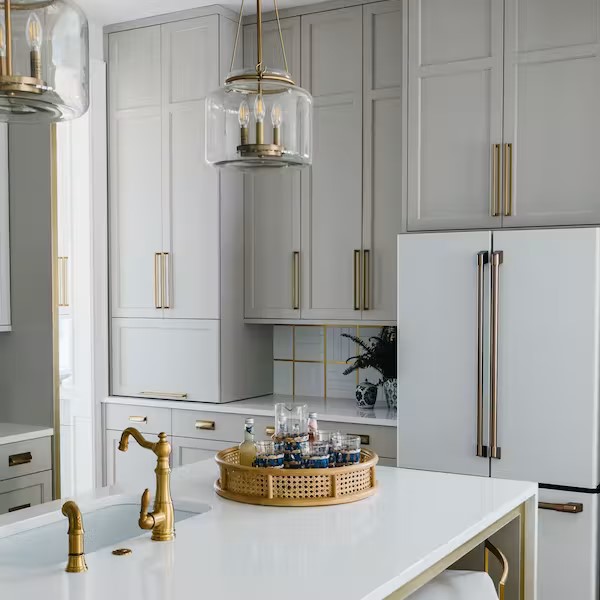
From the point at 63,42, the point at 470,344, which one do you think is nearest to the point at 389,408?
the point at 470,344

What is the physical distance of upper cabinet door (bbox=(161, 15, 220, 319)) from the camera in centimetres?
414

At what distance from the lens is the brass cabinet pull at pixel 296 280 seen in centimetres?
411

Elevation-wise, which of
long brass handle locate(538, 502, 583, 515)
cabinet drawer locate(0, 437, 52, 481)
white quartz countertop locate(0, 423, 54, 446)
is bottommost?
long brass handle locate(538, 502, 583, 515)

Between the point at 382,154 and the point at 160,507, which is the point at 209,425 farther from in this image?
the point at 160,507

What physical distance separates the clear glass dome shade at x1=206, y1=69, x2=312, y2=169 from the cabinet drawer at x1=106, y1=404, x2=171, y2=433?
92.9 inches

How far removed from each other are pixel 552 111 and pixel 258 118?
5.33 feet

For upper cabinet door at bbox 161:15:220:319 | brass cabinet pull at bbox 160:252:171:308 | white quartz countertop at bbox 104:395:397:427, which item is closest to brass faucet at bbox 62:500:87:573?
white quartz countertop at bbox 104:395:397:427

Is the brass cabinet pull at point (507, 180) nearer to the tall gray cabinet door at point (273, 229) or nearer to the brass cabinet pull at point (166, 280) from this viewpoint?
the tall gray cabinet door at point (273, 229)

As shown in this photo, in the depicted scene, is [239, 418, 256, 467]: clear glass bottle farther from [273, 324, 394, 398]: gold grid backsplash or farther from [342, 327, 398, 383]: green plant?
[273, 324, 394, 398]: gold grid backsplash

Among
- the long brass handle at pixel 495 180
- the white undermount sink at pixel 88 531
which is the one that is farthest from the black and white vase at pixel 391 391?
the white undermount sink at pixel 88 531

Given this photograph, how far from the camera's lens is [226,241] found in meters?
4.17

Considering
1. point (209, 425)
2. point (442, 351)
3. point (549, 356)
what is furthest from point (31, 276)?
point (549, 356)

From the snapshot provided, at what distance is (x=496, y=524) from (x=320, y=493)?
0.46 meters

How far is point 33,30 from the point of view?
153cm
